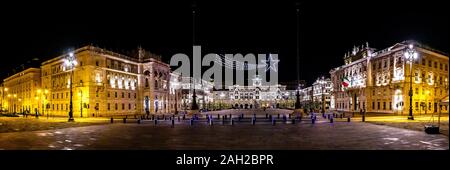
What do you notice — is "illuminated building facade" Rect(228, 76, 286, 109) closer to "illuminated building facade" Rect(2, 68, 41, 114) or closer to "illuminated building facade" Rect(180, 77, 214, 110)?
"illuminated building facade" Rect(180, 77, 214, 110)

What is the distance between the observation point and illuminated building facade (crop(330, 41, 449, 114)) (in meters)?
61.6

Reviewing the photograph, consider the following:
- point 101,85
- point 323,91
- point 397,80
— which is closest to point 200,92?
point 323,91

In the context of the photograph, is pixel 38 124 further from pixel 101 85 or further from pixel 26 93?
pixel 26 93

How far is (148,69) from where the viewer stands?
76750mm

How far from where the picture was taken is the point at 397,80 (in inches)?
2475

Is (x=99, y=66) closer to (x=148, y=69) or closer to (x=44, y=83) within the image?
(x=148, y=69)

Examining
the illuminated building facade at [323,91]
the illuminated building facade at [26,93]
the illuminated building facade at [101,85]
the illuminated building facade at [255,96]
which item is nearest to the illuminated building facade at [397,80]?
the illuminated building facade at [323,91]

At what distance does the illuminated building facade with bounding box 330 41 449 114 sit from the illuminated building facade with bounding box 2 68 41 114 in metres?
75.5

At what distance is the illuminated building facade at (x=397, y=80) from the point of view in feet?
202

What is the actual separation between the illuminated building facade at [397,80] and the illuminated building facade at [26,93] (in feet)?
248

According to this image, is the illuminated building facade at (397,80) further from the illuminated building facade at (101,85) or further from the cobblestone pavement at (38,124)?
the cobblestone pavement at (38,124)
